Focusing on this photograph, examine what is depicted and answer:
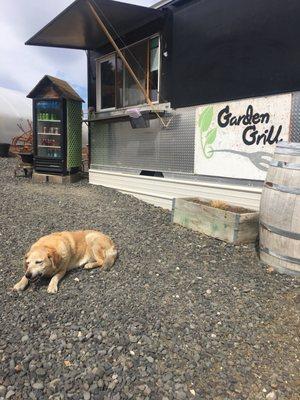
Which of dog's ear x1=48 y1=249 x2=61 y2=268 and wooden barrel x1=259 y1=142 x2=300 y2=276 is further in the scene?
wooden barrel x1=259 y1=142 x2=300 y2=276

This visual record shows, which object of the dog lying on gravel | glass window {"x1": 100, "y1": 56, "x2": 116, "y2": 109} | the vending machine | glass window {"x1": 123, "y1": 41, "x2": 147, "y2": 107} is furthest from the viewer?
the vending machine

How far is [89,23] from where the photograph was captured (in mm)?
7777

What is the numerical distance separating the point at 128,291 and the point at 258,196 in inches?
113

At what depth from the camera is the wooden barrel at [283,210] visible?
13.1 ft

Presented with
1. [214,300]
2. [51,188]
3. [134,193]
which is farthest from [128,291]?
[51,188]

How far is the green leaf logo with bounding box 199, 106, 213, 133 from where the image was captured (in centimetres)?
643

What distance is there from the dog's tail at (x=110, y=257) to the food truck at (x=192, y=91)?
→ 2.48 m

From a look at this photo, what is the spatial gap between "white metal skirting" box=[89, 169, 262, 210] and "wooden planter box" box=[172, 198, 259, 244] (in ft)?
1.15

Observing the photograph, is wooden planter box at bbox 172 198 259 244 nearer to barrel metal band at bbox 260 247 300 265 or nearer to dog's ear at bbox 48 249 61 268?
barrel metal band at bbox 260 247 300 265

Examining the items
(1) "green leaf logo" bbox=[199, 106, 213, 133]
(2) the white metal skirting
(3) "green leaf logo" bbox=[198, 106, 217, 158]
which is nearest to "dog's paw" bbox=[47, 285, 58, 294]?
(2) the white metal skirting

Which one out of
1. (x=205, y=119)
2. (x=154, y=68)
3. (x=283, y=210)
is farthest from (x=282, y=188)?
(x=154, y=68)

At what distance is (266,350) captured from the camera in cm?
287

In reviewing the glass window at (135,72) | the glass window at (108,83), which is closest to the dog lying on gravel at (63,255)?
the glass window at (135,72)

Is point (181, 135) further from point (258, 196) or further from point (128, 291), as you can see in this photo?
point (128, 291)
